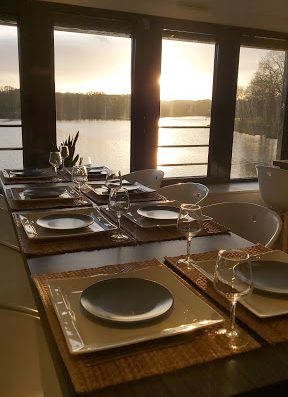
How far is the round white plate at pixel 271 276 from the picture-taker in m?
1.00

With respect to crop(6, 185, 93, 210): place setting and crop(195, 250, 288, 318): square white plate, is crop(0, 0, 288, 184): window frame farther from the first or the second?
crop(195, 250, 288, 318): square white plate

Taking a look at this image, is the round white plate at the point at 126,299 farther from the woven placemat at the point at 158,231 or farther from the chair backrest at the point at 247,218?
the chair backrest at the point at 247,218

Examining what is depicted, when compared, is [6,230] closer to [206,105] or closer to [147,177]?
[147,177]

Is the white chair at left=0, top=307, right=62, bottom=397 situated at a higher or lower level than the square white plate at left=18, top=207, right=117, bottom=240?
lower

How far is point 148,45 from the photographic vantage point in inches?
154

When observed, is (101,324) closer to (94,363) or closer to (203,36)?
(94,363)

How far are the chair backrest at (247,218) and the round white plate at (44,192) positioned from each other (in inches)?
30.1

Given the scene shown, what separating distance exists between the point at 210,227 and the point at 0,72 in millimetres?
2767

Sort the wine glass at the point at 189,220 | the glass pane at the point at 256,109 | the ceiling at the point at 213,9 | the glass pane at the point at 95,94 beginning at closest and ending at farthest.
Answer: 1. the wine glass at the point at 189,220
2. the ceiling at the point at 213,9
3. the glass pane at the point at 95,94
4. the glass pane at the point at 256,109

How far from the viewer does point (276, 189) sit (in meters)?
3.52

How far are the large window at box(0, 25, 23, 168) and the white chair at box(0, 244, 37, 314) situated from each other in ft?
6.23

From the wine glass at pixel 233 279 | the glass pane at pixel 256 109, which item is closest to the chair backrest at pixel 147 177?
the glass pane at pixel 256 109

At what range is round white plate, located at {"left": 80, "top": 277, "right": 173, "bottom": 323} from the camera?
2.84ft

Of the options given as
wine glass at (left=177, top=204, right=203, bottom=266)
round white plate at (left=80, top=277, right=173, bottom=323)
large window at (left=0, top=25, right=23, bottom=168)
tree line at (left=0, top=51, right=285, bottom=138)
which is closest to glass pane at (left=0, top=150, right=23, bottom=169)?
large window at (left=0, top=25, right=23, bottom=168)
